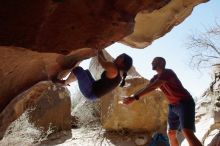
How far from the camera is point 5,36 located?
3721 millimetres

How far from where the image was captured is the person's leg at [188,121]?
5465 millimetres

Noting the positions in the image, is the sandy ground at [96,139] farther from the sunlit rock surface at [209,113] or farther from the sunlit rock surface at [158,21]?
the sunlit rock surface at [158,21]

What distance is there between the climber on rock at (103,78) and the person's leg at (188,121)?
1.06m

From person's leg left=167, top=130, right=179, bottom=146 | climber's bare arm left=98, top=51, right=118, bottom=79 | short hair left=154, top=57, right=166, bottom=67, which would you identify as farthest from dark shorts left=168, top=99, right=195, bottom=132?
climber's bare arm left=98, top=51, right=118, bottom=79

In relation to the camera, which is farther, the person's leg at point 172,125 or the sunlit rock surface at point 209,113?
the sunlit rock surface at point 209,113

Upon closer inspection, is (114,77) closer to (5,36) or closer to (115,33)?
(115,33)

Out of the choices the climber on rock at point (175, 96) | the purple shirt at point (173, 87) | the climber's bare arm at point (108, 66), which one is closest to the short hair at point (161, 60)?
the climber on rock at point (175, 96)

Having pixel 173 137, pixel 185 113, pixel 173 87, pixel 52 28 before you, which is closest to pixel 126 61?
pixel 173 87

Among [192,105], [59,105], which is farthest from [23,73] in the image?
[59,105]

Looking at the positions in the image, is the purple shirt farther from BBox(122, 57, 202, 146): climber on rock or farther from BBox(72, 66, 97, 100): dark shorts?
BBox(72, 66, 97, 100): dark shorts

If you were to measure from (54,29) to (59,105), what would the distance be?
9913 mm

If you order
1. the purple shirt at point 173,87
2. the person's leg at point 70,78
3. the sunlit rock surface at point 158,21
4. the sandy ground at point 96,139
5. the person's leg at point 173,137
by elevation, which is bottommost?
the sandy ground at point 96,139

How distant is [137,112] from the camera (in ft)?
40.0

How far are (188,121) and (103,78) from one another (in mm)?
1513
